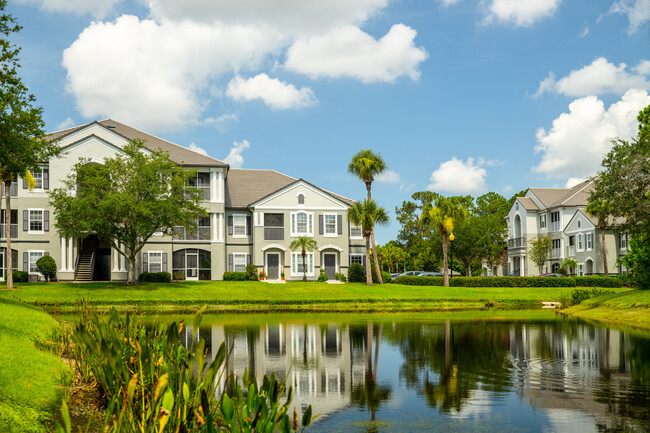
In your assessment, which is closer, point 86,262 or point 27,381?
point 27,381

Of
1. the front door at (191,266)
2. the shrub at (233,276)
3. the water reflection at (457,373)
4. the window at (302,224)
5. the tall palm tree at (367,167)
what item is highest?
the tall palm tree at (367,167)

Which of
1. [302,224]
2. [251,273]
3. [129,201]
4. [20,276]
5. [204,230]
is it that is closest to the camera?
[129,201]

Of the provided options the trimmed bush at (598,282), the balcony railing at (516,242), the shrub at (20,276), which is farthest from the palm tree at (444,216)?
the shrub at (20,276)

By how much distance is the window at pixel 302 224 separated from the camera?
2112 inches

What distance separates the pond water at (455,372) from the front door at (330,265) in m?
26.9

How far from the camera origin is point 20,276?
143ft

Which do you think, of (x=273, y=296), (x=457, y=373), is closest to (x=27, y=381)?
(x=457, y=373)

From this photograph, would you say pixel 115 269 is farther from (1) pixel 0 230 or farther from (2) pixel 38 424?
(2) pixel 38 424

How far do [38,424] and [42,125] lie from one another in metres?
17.9

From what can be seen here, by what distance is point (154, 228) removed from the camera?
40.4m

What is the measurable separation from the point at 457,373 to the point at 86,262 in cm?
3946

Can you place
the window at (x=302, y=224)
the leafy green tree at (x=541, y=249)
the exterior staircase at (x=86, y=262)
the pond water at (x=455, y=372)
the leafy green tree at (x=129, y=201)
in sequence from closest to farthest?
the pond water at (x=455, y=372) < the leafy green tree at (x=129, y=201) < the exterior staircase at (x=86, y=262) < the window at (x=302, y=224) < the leafy green tree at (x=541, y=249)

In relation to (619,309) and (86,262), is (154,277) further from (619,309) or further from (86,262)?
(619,309)

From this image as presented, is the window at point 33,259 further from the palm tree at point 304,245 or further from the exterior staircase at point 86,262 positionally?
the palm tree at point 304,245
